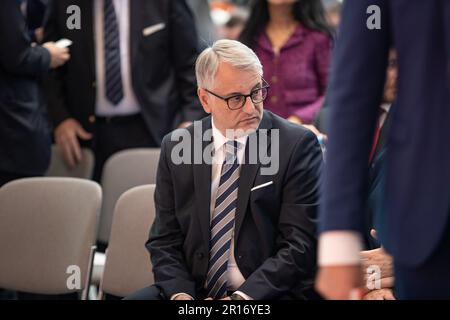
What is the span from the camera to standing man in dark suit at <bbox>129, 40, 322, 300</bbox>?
100 inches

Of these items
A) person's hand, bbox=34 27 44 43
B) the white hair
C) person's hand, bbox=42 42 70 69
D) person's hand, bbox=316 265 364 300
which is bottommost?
person's hand, bbox=316 265 364 300

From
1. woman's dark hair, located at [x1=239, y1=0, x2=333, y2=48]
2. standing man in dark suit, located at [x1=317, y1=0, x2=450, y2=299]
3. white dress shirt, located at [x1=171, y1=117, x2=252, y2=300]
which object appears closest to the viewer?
standing man in dark suit, located at [x1=317, y1=0, x2=450, y2=299]

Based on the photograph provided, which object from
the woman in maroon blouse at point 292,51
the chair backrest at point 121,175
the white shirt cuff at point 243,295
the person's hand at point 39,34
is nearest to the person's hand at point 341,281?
the white shirt cuff at point 243,295

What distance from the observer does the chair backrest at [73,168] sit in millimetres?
4043

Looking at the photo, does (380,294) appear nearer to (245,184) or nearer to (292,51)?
(245,184)

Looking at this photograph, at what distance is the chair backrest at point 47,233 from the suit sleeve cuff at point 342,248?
2.01 meters

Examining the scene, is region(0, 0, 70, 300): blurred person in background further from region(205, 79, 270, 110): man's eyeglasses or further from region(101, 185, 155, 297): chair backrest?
region(205, 79, 270, 110): man's eyeglasses

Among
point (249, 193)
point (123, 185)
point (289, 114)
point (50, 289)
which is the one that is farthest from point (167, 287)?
point (289, 114)

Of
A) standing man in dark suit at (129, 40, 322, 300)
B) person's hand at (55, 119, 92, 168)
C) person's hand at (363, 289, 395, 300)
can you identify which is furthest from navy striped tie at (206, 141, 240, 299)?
person's hand at (55, 119, 92, 168)

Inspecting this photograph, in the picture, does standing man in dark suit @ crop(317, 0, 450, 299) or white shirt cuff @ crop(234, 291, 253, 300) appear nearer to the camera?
standing man in dark suit @ crop(317, 0, 450, 299)

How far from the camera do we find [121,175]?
3771 mm

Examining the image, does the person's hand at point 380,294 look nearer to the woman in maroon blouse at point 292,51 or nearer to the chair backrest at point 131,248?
the chair backrest at point 131,248

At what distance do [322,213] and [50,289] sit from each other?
213cm

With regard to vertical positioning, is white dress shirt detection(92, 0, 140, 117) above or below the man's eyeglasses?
above
